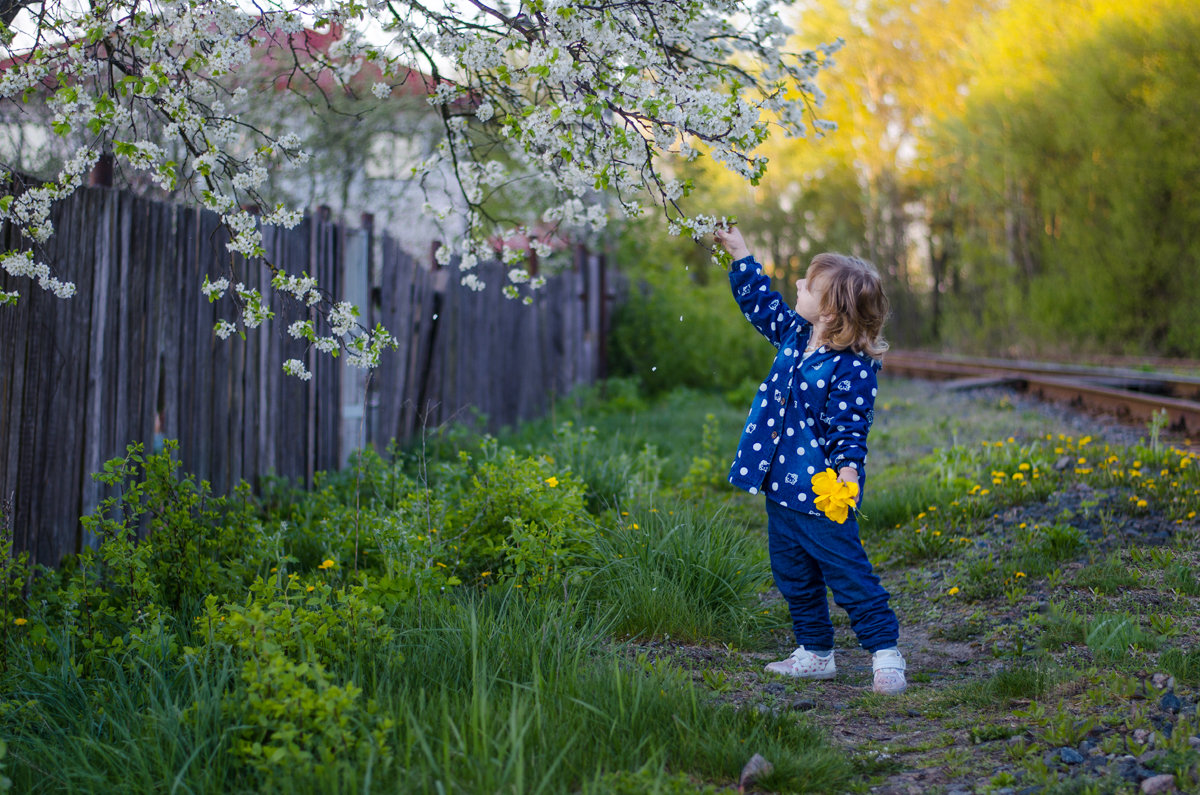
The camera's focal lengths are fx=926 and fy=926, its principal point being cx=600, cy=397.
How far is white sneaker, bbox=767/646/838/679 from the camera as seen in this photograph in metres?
3.10

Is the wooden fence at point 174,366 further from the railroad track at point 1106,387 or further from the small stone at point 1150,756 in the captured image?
the railroad track at point 1106,387

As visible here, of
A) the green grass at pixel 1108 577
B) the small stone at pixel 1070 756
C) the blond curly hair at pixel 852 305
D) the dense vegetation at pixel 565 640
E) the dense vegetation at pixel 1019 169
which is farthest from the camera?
the dense vegetation at pixel 1019 169

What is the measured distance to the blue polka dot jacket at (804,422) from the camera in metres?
3.02

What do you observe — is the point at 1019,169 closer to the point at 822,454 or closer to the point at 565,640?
the point at 822,454

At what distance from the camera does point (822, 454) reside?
3082 millimetres

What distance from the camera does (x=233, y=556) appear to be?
3701mm

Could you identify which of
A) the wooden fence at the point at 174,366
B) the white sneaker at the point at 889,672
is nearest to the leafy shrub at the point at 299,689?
the wooden fence at the point at 174,366

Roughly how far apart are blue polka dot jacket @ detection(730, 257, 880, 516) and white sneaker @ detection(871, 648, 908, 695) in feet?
1.63

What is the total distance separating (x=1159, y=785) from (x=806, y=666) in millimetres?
1171

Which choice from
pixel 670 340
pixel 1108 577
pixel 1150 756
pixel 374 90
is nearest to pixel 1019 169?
pixel 670 340

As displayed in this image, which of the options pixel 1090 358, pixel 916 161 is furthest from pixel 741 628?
pixel 916 161

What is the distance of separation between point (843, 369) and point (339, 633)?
1.79 m

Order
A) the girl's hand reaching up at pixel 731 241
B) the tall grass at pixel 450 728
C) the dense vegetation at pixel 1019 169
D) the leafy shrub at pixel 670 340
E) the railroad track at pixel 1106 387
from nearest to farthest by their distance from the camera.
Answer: the tall grass at pixel 450 728, the girl's hand reaching up at pixel 731 241, the railroad track at pixel 1106 387, the leafy shrub at pixel 670 340, the dense vegetation at pixel 1019 169

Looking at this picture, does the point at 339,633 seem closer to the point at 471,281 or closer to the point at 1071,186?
the point at 471,281
